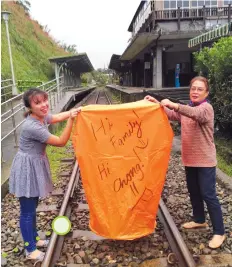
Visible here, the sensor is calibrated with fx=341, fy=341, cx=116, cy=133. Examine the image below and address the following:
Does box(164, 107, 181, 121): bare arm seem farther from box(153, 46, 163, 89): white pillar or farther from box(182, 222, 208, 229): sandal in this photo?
box(153, 46, 163, 89): white pillar

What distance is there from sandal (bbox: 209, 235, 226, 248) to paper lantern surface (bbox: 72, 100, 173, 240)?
30.6 inches

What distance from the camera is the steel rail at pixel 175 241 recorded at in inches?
122

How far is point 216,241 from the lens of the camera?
348 cm

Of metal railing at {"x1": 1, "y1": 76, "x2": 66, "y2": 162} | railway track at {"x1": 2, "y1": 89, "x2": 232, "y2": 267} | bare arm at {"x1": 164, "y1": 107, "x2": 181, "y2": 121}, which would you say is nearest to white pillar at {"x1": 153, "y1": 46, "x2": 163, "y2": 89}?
metal railing at {"x1": 1, "y1": 76, "x2": 66, "y2": 162}

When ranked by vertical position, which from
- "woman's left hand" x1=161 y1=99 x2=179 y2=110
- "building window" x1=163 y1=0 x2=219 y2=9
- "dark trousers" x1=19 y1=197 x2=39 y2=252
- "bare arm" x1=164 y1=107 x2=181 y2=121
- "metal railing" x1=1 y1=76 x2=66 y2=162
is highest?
"building window" x1=163 y1=0 x2=219 y2=9

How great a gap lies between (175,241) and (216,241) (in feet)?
1.38

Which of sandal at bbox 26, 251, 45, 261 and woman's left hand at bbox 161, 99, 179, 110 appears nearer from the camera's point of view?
woman's left hand at bbox 161, 99, 179, 110

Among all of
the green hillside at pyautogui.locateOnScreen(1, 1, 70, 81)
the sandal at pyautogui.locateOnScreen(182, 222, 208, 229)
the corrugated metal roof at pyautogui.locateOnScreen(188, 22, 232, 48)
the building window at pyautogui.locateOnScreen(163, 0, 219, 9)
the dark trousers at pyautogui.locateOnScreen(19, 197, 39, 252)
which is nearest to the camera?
the dark trousers at pyautogui.locateOnScreen(19, 197, 39, 252)

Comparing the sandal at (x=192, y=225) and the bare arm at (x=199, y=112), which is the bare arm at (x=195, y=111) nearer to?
the bare arm at (x=199, y=112)

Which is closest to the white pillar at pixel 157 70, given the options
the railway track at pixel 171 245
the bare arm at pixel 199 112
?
the railway track at pixel 171 245

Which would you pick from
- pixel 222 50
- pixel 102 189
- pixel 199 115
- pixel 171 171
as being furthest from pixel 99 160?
pixel 222 50

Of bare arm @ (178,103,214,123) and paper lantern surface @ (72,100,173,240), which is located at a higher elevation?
bare arm @ (178,103,214,123)

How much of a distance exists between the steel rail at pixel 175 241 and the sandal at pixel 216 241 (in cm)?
33

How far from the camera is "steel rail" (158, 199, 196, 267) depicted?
3.09 m
